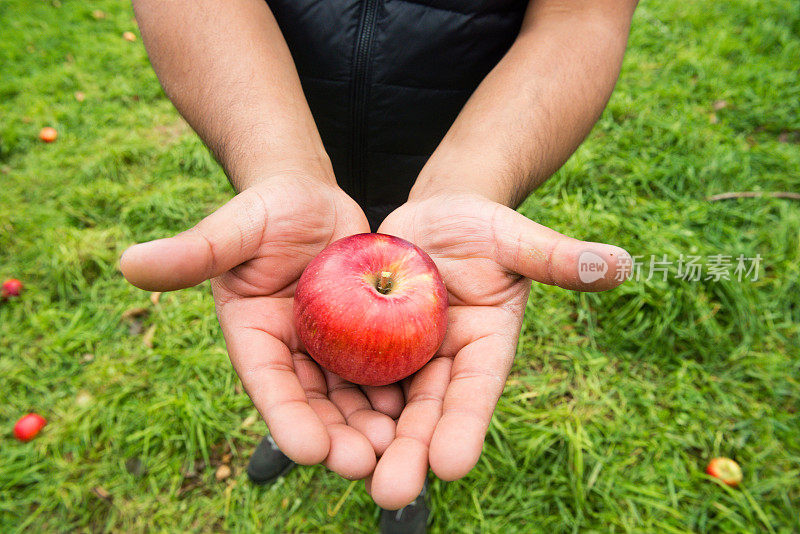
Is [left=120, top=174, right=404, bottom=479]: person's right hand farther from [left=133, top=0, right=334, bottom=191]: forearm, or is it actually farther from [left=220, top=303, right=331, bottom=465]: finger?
[left=133, top=0, right=334, bottom=191]: forearm

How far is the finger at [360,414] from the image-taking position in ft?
4.91

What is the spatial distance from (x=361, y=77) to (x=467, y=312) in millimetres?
1091

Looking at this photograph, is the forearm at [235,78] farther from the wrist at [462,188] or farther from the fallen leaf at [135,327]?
the fallen leaf at [135,327]

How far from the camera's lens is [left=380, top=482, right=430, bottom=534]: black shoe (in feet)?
7.57

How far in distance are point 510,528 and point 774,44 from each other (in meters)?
5.08

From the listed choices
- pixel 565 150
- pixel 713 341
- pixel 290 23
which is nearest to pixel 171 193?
pixel 290 23

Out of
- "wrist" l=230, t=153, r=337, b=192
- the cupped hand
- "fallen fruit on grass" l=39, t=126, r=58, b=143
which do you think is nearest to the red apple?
the cupped hand

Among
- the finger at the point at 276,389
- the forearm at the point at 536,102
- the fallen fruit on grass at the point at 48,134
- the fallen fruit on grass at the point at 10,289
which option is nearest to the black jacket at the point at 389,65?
the forearm at the point at 536,102

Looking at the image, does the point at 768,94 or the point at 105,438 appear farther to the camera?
the point at 768,94

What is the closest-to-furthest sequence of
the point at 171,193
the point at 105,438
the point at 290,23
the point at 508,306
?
the point at 508,306 < the point at 290,23 < the point at 105,438 < the point at 171,193

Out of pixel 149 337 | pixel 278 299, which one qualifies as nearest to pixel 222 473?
pixel 149 337

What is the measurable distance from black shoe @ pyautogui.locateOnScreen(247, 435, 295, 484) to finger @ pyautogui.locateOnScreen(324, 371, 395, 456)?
1.05 m

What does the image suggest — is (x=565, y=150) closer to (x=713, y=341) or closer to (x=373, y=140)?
(x=373, y=140)

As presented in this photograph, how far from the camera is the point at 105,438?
2.70 m
